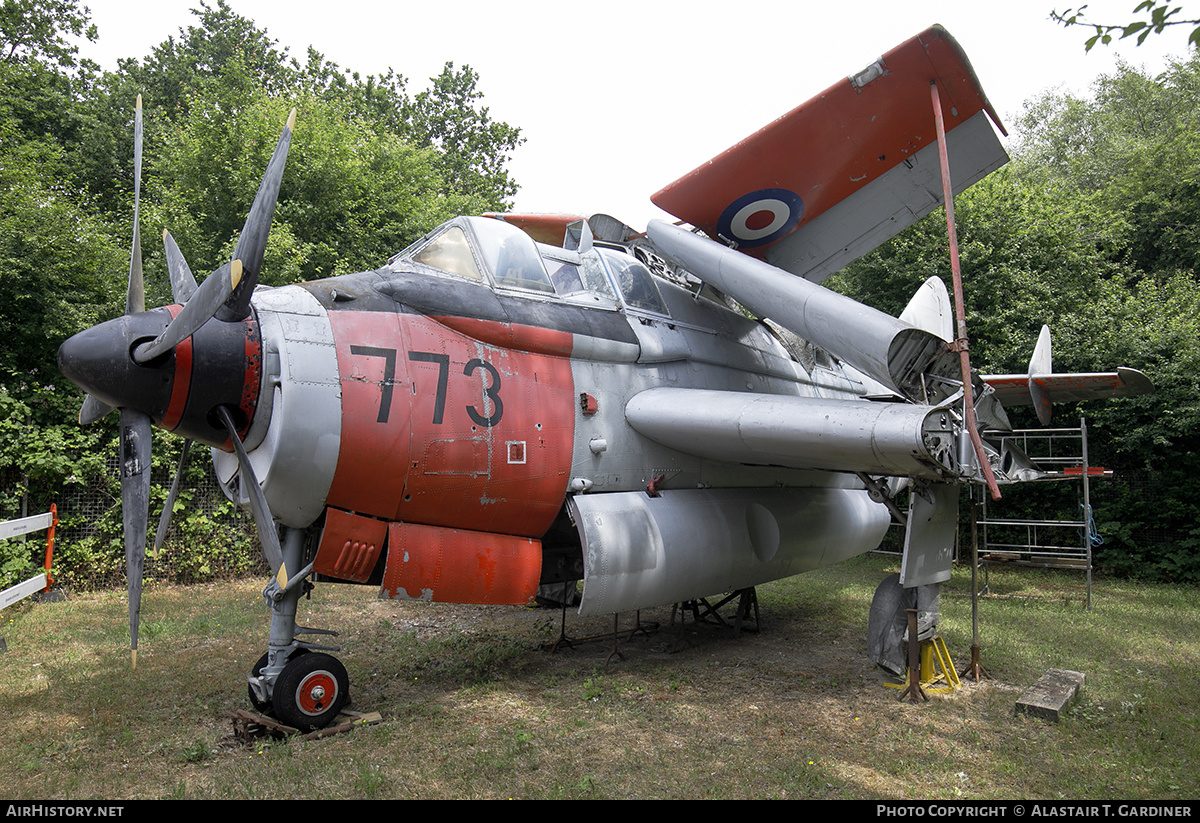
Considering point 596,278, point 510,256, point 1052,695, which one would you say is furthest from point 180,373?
point 1052,695

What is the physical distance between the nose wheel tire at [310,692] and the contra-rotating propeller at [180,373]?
1.03 metres

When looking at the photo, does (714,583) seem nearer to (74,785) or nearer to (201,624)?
(74,785)

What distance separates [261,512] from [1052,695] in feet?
23.9

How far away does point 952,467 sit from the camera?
5.91 meters

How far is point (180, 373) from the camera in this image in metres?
5.17

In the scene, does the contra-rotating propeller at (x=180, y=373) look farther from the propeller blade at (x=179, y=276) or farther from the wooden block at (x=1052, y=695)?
the wooden block at (x=1052, y=695)

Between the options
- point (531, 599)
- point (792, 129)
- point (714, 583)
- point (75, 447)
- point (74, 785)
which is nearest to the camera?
point (74, 785)

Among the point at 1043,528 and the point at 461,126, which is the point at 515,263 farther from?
the point at 461,126

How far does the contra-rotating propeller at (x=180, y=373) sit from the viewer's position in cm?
498

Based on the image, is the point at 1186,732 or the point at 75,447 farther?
the point at 75,447

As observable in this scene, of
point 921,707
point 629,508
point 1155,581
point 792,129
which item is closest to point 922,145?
point 792,129

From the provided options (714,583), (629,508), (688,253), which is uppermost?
(688,253)

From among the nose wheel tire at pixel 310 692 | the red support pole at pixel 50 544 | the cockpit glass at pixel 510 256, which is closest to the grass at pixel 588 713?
the nose wheel tire at pixel 310 692

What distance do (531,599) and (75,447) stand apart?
380 inches
